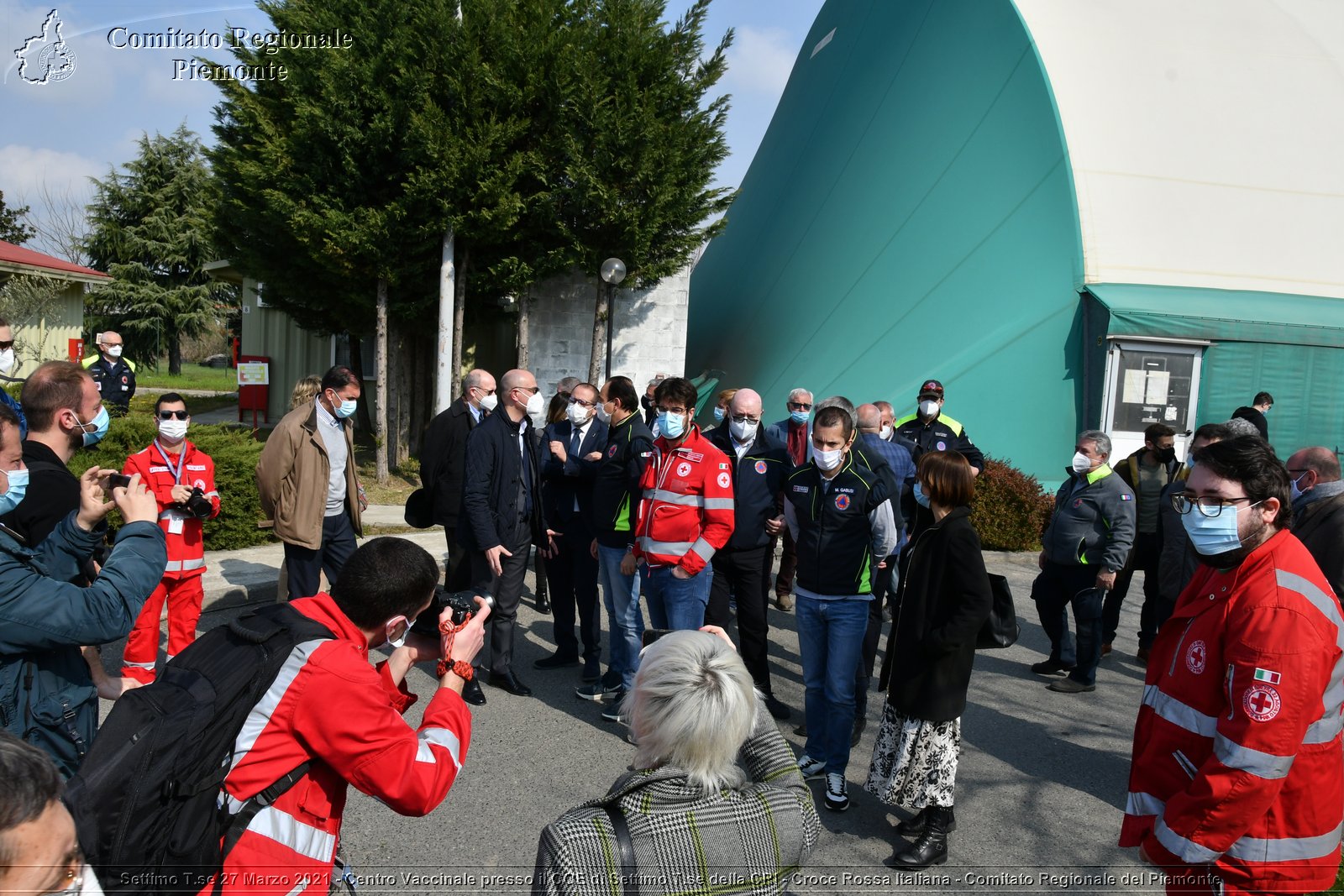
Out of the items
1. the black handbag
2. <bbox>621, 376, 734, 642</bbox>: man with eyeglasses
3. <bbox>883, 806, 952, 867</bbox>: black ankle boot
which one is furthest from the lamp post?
<bbox>883, 806, 952, 867</bbox>: black ankle boot

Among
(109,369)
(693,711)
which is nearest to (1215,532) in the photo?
(693,711)

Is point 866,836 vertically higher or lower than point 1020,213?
lower

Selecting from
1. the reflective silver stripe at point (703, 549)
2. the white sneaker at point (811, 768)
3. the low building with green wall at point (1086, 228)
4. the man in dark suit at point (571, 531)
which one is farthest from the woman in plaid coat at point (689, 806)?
the low building with green wall at point (1086, 228)

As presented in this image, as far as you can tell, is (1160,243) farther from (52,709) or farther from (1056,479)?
(52,709)

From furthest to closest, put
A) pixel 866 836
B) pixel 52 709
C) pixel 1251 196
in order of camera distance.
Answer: pixel 1251 196 < pixel 866 836 < pixel 52 709

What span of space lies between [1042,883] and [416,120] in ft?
37.4

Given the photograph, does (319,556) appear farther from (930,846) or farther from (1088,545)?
(1088,545)

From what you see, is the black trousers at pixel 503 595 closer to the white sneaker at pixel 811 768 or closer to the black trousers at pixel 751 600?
the black trousers at pixel 751 600

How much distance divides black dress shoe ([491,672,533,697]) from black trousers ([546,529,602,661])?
54 centimetres

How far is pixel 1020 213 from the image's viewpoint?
13.3 metres

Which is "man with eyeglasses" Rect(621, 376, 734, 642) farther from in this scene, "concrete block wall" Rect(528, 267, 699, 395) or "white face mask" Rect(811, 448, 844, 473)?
"concrete block wall" Rect(528, 267, 699, 395)

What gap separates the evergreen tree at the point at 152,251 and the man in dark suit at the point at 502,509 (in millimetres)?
35342

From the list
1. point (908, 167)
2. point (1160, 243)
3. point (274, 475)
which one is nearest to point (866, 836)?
point (274, 475)

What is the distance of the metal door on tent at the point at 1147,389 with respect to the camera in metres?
12.2
